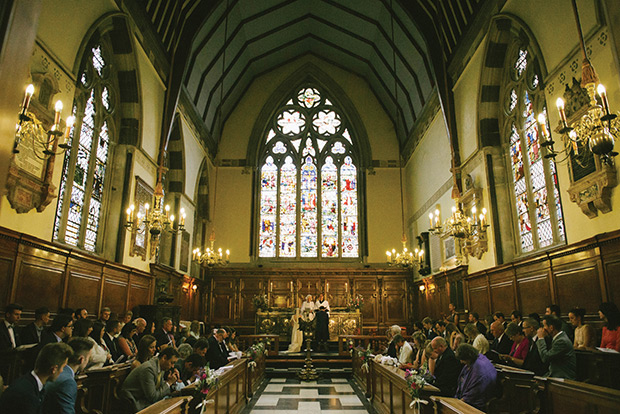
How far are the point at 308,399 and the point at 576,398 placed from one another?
5153 mm

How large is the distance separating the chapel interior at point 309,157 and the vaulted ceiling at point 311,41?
0.26ft

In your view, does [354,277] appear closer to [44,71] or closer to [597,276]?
[597,276]

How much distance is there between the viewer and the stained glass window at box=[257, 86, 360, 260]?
16.9 meters

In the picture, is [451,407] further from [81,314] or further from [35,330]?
[81,314]

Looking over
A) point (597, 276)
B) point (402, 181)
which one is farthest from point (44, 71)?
point (402, 181)

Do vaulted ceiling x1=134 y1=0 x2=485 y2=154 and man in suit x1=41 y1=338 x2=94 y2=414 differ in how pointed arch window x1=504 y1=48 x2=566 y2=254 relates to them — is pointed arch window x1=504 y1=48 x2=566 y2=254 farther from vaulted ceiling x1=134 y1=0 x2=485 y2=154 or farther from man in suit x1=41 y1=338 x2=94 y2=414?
man in suit x1=41 y1=338 x2=94 y2=414

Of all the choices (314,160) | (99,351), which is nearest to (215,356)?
(99,351)

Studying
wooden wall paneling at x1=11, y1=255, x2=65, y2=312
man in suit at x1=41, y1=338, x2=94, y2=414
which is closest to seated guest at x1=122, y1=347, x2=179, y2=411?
man in suit at x1=41, y1=338, x2=94, y2=414

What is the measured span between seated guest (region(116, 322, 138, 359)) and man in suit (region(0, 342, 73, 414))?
3.59 meters

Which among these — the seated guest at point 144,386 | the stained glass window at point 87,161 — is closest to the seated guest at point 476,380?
the seated guest at point 144,386

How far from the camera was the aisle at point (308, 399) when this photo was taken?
22.3ft

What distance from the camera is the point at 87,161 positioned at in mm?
9055

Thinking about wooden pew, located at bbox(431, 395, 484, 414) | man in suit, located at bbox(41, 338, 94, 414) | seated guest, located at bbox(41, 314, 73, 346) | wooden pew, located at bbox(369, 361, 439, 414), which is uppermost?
seated guest, located at bbox(41, 314, 73, 346)

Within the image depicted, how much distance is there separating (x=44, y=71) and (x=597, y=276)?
8772 millimetres
